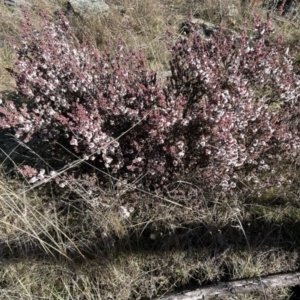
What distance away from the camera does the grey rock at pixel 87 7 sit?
17.8 ft

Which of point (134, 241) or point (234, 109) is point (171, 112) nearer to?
point (234, 109)

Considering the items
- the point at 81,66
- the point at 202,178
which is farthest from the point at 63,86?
the point at 202,178

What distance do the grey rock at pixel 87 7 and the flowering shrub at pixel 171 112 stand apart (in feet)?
8.45

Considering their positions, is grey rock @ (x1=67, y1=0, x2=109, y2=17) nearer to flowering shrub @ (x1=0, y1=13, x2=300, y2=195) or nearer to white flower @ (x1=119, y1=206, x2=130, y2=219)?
flowering shrub @ (x1=0, y1=13, x2=300, y2=195)

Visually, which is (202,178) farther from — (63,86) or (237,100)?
(63,86)

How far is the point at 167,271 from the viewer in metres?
2.65

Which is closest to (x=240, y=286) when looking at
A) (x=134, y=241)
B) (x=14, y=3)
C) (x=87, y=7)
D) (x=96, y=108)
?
(x=134, y=241)

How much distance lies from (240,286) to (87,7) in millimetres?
4418

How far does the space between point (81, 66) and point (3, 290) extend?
1.68 metres

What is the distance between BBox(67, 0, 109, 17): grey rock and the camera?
5.41m

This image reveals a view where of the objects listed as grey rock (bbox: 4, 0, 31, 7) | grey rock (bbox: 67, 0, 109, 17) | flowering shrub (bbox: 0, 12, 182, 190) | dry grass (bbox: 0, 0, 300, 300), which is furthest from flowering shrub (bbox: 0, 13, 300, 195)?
grey rock (bbox: 4, 0, 31, 7)

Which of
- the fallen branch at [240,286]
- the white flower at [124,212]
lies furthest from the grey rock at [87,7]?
the fallen branch at [240,286]

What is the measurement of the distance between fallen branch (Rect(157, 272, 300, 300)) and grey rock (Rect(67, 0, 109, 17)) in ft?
13.5

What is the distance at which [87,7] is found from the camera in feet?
18.0
